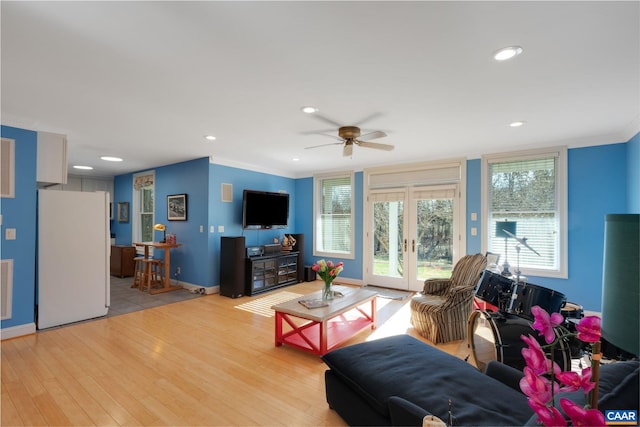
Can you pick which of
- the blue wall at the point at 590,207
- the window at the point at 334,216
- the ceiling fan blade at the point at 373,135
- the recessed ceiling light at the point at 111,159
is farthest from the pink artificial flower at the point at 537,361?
the recessed ceiling light at the point at 111,159

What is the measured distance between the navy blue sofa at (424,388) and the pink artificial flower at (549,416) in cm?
45

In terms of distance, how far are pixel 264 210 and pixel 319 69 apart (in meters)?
4.13

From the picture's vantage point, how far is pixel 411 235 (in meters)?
5.47

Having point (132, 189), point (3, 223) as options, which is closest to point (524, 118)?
point (3, 223)

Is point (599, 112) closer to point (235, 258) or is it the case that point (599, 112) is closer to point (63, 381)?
point (235, 258)

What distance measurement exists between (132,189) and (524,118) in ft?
25.5

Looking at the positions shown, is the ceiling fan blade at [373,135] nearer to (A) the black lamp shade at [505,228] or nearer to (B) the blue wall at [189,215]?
(A) the black lamp shade at [505,228]

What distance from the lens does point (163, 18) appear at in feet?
5.32

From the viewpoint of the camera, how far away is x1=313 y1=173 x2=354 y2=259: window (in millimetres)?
6383

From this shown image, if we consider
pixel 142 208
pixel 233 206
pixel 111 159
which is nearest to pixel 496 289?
pixel 233 206

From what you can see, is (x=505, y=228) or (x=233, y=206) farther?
(x=233, y=206)

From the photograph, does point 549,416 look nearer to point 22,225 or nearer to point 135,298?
point 22,225

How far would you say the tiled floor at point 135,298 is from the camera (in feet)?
14.4

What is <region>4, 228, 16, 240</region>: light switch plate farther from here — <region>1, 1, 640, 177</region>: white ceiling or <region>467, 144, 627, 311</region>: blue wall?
<region>467, 144, 627, 311</region>: blue wall
